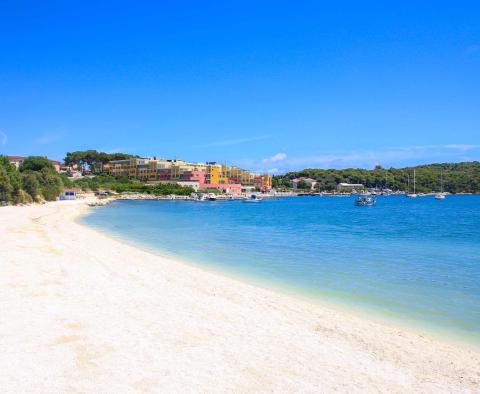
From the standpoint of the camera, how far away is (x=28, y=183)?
60094mm

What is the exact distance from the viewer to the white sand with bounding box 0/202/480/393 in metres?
5.71

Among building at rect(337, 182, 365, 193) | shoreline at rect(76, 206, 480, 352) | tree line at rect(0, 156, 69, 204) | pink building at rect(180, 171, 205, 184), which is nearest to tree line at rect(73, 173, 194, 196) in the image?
pink building at rect(180, 171, 205, 184)

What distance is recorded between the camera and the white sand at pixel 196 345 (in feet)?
18.7

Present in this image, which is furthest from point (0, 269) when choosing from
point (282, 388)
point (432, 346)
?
point (432, 346)

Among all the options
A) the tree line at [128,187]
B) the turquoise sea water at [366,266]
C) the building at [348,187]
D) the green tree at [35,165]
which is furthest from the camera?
the building at [348,187]

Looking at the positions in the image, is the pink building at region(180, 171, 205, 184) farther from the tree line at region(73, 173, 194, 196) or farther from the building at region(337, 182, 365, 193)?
the building at region(337, 182, 365, 193)

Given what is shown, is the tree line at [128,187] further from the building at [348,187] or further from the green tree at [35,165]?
the building at [348,187]

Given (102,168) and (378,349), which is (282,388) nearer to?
(378,349)

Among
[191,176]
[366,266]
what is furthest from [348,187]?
[366,266]

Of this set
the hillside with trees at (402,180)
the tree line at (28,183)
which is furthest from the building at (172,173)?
the tree line at (28,183)

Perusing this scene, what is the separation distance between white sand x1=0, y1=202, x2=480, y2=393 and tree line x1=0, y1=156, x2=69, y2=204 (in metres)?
42.8

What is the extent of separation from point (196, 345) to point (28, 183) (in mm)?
60448

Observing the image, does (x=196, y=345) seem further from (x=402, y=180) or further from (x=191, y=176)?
(x=402, y=180)

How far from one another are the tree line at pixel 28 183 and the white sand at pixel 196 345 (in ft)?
140
